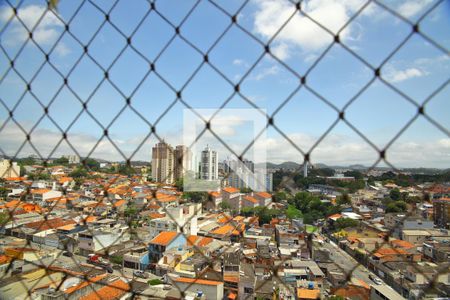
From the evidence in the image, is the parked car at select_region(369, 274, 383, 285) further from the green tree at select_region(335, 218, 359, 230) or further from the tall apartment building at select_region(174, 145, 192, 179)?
the tall apartment building at select_region(174, 145, 192, 179)

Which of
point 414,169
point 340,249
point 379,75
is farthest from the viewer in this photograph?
point 340,249

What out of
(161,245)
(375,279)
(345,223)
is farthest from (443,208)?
(345,223)

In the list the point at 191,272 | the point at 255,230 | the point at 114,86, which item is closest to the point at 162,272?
the point at 191,272

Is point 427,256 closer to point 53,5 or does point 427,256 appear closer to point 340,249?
point 340,249

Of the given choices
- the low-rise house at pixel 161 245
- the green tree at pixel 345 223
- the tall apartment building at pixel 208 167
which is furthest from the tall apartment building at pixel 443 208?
the low-rise house at pixel 161 245

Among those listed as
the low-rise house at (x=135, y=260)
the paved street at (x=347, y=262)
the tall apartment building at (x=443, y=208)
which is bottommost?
the paved street at (x=347, y=262)

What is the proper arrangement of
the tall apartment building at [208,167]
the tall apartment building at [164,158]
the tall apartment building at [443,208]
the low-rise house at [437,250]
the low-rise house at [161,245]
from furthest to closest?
the low-rise house at [161,245] → the low-rise house at [437,250] → the tall apartment building at [208,167] → the tall apartment building at [443,208] → the tall apartment building at [164,158]

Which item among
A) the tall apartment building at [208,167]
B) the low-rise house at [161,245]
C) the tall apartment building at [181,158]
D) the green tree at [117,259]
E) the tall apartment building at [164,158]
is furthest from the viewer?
the low-rise house at [161,245]

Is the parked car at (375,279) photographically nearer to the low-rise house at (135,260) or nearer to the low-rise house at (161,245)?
the low-rise house at (161,245)

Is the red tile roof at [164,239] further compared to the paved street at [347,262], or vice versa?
the red tile roof at [164,239]
